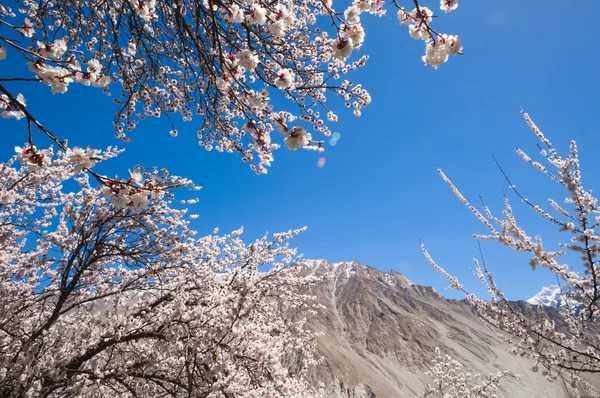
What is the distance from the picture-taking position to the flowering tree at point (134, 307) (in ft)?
16.0

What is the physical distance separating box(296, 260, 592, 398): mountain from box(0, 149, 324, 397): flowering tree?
48.2 meters

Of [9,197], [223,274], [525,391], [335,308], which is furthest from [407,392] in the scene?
[9,197]

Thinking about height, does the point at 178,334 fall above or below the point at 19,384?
above

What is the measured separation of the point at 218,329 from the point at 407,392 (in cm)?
7516

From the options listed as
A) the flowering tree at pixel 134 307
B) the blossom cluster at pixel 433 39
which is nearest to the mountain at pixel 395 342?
the flowering tree at pixel 134 307

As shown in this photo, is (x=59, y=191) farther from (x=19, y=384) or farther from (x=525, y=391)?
(x=525, y=391)

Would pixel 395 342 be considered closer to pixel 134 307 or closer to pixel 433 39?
pixel 134 307

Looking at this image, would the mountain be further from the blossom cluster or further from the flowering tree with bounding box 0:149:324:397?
the blossom cluster

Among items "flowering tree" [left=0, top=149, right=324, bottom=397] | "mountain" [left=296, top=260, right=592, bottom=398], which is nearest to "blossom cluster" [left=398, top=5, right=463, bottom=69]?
"flowering tree" [left=0, top=149, right=324, bottom=397]

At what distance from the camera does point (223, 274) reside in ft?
30.3

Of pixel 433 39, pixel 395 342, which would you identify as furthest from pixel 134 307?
pixel 395 342

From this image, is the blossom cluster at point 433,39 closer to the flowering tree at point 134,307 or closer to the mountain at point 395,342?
the flowering tree at point 134,307

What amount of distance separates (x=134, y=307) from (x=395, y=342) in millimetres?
88120

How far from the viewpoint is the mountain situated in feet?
203
